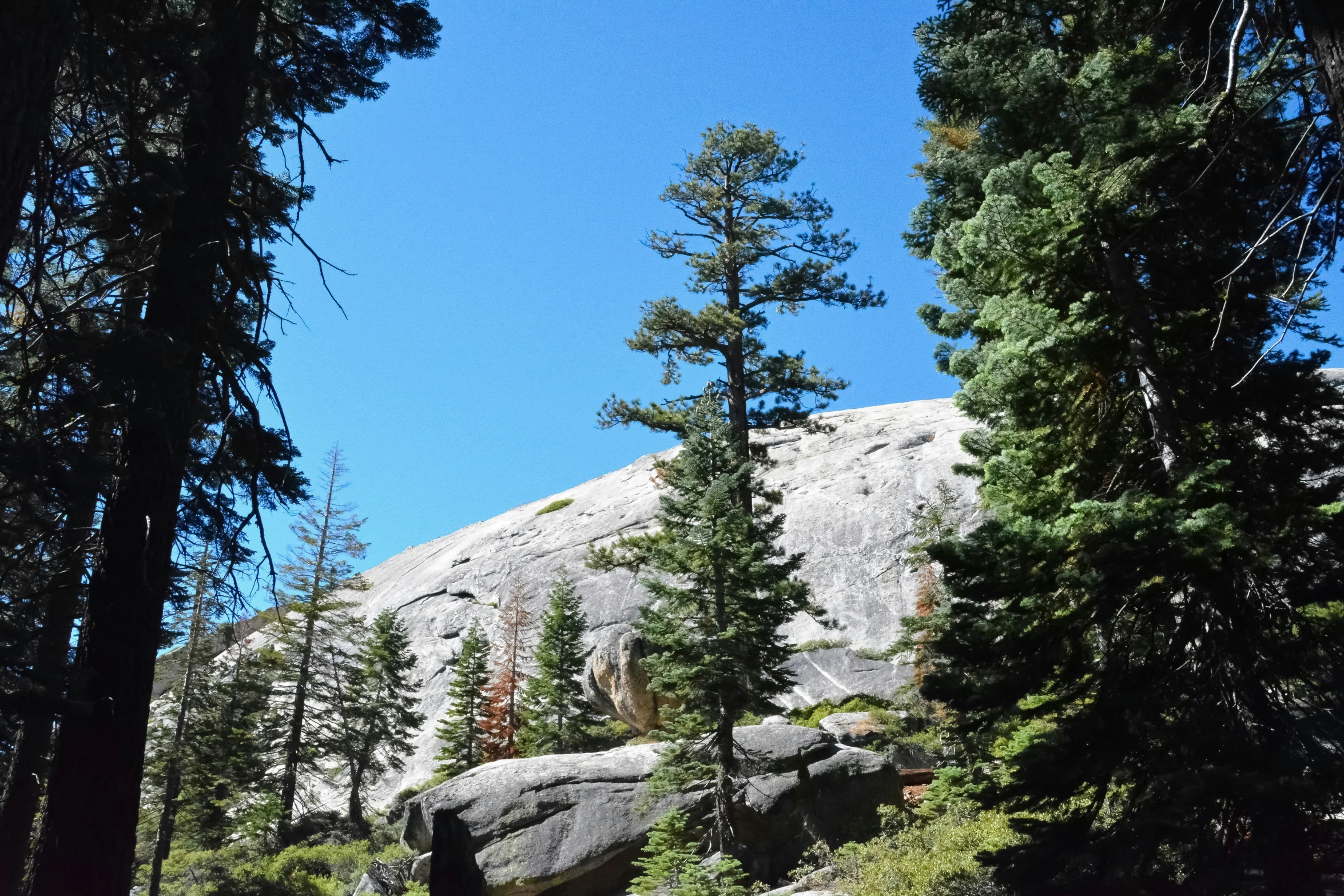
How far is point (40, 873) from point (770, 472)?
1636 inches

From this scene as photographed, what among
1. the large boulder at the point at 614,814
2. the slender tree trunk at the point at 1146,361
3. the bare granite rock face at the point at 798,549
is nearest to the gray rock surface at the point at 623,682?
the bare granite rock face at the point at 798,549

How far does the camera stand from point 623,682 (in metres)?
27.2

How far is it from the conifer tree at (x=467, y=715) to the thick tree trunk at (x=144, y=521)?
25.8m

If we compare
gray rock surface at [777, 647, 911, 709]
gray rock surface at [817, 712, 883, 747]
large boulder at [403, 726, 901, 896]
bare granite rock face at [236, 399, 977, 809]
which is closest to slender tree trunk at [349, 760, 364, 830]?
bare granite rock face at [236, 399, 977, 809]

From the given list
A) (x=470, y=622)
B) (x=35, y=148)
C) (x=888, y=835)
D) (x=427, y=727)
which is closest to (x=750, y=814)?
(x=888, y=835)

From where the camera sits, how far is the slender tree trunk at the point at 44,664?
5.93 metres

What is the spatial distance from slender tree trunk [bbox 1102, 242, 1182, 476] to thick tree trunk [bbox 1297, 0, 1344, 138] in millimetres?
3664

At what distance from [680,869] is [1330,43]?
14.2 meters

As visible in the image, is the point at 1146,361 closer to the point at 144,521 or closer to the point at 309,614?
the point at 144,521

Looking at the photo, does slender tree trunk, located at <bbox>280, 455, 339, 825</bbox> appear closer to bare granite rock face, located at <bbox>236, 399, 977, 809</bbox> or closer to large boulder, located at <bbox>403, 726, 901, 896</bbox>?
bare granite rock face, located at <bbox>236, 399, 977, 809</bbox>

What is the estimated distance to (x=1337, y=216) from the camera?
18.7 feet

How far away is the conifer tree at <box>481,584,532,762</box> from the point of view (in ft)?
102

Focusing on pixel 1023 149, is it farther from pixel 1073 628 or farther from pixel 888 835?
pixel 888 835

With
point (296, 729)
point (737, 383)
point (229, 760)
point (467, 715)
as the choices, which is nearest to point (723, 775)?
point (737, 383)
